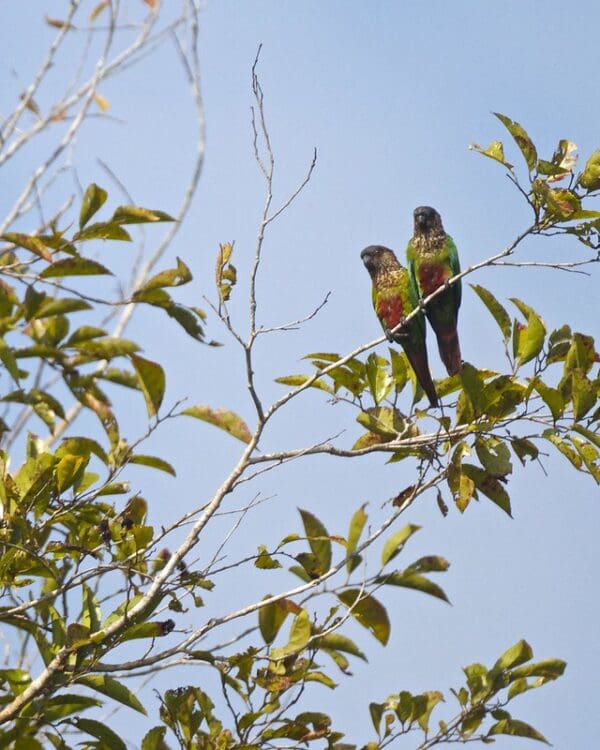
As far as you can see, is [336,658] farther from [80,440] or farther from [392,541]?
[80,440]

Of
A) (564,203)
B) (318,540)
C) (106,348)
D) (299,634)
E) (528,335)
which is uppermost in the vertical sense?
(564,203)

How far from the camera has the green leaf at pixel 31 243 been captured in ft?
7.50

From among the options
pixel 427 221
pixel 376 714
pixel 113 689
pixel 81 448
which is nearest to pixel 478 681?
pixel 376 714

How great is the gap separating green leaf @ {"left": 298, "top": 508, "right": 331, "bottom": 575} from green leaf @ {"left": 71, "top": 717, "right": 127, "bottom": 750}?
2.16ft

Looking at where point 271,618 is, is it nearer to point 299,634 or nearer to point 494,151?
point 299,634

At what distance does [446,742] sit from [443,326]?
8.70ft

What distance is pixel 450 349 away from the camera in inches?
210

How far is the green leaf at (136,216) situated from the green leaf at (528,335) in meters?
1.37

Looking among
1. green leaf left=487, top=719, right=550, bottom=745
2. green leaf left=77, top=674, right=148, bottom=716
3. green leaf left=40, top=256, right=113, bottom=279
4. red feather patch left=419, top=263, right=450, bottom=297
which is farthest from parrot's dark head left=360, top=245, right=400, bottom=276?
green leaf left=40, top=256, right=113, bottom=279

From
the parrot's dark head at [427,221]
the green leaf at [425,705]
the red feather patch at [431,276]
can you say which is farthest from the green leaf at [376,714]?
the parrot's dark head at [427,221]

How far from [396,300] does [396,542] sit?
2.82 m

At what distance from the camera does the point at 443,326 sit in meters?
5.38

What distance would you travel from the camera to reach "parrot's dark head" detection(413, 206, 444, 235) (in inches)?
229

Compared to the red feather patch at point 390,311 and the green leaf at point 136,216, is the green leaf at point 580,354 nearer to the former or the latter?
the green leaf at point 136,216
